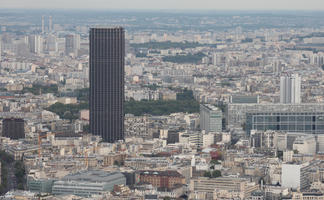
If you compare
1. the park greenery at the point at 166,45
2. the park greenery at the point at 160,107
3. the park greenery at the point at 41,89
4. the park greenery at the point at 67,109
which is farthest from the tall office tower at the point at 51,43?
the park greenery at the point at 67,109

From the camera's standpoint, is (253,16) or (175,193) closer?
(175,193)

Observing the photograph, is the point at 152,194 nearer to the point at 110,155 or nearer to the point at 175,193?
the point at 175,193

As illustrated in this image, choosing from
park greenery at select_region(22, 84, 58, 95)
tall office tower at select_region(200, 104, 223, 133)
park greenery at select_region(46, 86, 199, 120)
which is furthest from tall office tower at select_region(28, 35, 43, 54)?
tall office tower at select_region(200, 104, 223, 133)

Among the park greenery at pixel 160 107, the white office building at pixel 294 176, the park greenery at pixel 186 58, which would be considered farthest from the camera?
the park greenery at pixel 186 58

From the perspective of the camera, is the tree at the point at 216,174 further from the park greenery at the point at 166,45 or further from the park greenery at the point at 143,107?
the park greenery at the point at 166,45

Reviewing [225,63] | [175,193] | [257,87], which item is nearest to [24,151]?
[175,193]

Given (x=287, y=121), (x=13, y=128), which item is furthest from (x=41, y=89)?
(x=287, y=121)
